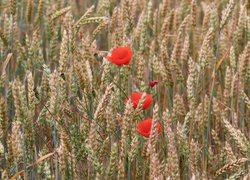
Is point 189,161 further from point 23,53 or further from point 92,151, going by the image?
point 23,53

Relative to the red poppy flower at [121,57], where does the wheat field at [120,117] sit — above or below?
below

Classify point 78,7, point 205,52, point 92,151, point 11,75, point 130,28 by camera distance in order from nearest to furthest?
point 92,151 → point 205,52 → point 130,28 → point 11,75 → point 78,7

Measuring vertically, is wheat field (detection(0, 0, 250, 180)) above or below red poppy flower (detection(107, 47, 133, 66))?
below

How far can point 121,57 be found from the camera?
1469 mm

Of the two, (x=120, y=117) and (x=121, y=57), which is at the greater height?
(x=121, y=57)

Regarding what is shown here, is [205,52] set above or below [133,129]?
above

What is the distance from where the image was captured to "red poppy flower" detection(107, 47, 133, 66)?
1.45m

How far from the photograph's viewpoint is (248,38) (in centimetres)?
198

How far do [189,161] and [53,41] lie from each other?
2.88ft

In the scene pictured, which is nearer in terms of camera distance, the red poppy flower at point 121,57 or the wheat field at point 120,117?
the wheat field at point 120,117

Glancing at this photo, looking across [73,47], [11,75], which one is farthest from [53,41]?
[73,47]

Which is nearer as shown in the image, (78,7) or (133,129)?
(133,129)

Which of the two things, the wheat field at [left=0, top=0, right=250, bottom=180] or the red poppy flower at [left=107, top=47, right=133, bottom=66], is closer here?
the wheat field at [left=0, top=0, right=250, bottom=180]

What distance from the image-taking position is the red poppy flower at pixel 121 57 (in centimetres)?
145
